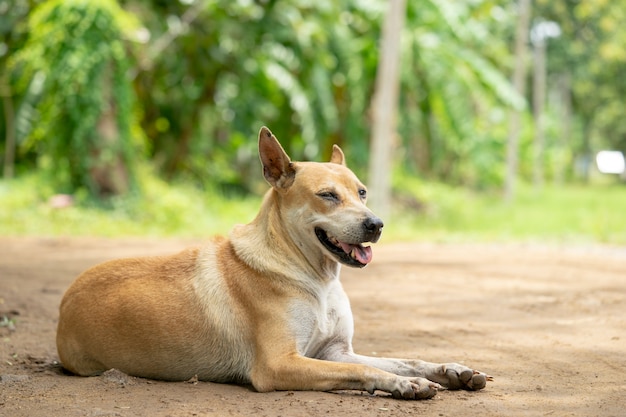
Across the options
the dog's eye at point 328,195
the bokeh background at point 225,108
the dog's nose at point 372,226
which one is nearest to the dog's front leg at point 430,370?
the dog's nose at point 372,226

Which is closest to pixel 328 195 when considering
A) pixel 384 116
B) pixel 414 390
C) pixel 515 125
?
pixel 414 390

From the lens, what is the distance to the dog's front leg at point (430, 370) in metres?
4.69

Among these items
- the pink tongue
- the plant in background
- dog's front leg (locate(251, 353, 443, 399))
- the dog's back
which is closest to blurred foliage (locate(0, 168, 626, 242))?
the plant in background

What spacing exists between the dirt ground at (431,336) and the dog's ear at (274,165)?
1174mm

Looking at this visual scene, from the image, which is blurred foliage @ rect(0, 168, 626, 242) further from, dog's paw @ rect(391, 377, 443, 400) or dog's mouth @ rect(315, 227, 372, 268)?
dog's paw @ rect(391, 377, 443, 400)

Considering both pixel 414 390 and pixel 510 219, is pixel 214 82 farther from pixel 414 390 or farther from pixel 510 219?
pixel 414 390

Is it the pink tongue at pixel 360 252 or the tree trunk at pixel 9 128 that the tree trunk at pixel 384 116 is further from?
the pink tongue at pixel 360 252

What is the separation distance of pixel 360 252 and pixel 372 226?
0.21 metres

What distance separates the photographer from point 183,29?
60.1ft

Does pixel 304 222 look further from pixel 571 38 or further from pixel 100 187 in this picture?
pixel 571 38

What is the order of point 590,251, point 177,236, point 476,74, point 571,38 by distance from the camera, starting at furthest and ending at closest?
point 571,38 → point 476,74 → point 177,236 → point 590,251

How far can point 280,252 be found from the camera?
4.98m

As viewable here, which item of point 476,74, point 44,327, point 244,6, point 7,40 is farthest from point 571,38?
point 44,327

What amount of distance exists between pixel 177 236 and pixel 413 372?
9.09 m
